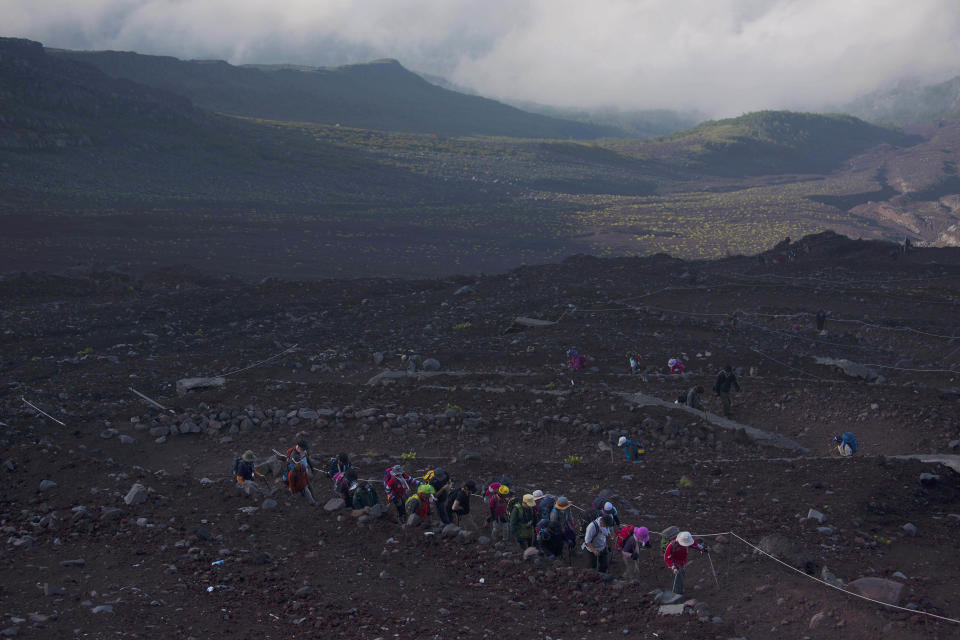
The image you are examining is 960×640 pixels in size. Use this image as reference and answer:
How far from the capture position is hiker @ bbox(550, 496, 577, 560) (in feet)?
33.2

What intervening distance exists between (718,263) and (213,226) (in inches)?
1274

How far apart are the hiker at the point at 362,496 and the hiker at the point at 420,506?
1.99 feet

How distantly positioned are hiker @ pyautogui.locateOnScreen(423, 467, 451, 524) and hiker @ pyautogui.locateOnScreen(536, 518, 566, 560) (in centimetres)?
149

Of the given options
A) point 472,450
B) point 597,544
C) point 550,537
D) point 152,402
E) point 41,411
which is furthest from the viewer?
point 152,402

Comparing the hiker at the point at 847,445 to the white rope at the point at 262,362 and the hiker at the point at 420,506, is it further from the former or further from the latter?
the white rope at the point at 262,362

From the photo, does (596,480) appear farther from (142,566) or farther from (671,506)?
(142,566)

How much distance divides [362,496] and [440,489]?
1076 millimetres

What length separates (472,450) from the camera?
14297mm

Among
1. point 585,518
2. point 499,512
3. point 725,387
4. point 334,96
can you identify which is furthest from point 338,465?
point 334,96

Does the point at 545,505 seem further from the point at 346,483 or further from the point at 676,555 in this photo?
the point at 346,483

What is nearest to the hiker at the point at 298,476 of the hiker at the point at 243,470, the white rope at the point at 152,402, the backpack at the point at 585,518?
the hiker at the point at 243,470

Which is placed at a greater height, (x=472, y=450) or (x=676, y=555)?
(x=676, y=555)

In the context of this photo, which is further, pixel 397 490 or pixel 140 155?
pixel 140 155

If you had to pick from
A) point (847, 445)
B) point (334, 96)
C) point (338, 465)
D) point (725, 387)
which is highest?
point (334, 96)
